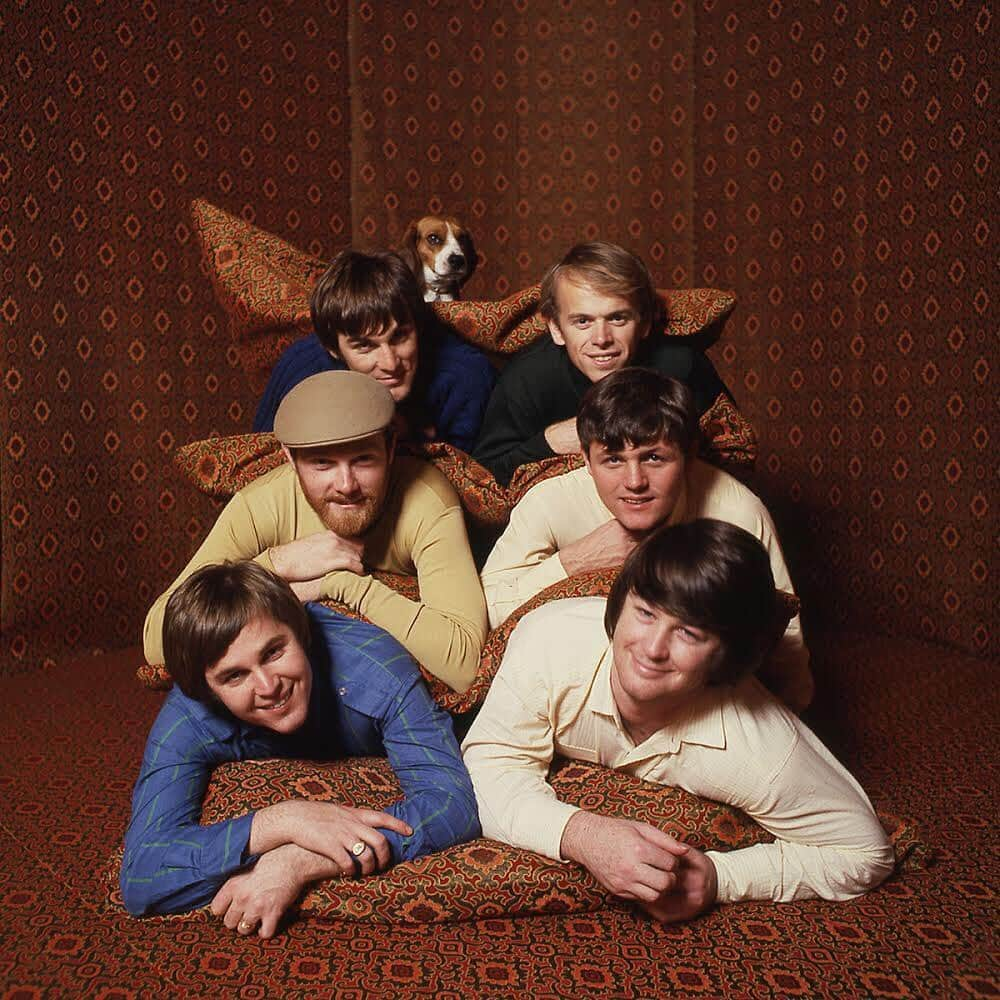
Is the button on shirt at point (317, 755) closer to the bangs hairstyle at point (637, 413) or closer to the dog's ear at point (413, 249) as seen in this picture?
the bangs hairstyle at point (637, 413)

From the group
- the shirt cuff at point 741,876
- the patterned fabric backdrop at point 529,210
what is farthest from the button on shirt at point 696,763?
the patterned fabric backdrop at point 529,210

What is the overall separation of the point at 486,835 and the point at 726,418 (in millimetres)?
1260

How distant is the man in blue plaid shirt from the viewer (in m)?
1.99

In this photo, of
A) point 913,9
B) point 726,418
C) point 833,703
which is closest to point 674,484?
point 726,418

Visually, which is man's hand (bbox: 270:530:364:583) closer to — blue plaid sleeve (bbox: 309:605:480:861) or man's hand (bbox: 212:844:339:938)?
blue plaid sleeve (bbox: 309:605:480:861)

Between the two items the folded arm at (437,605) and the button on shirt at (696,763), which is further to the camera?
the folded arm at (437,605)

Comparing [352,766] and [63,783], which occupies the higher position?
[352,766]

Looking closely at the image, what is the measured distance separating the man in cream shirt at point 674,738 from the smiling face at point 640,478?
319mm

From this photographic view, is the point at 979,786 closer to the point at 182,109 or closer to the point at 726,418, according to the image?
the point at 726,418

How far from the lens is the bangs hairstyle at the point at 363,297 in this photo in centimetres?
279

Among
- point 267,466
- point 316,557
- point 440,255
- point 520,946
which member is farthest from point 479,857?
point 440,255

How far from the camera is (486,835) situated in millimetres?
2150

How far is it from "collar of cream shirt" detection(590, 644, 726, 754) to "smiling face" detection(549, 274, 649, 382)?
1.02m

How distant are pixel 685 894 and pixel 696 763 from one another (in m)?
0.23
